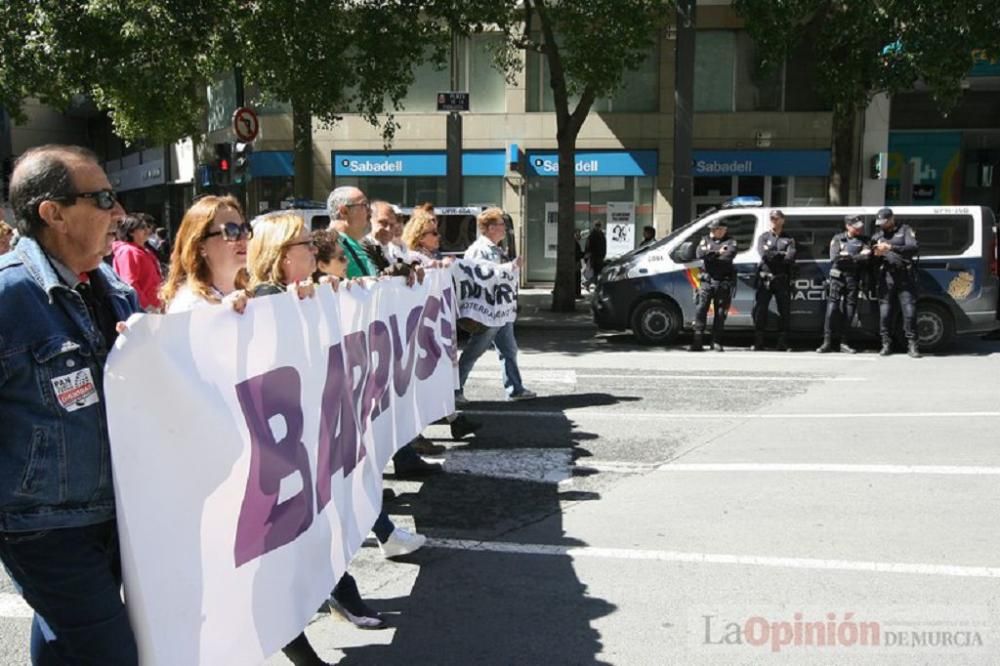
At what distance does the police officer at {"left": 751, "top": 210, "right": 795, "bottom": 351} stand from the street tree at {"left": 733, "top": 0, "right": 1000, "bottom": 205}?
516 centimetres

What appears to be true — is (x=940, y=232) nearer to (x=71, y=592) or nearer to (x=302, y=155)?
(x=71, y=592)

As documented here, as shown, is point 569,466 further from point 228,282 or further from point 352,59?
point 352,59

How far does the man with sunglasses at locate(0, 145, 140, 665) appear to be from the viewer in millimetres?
2318

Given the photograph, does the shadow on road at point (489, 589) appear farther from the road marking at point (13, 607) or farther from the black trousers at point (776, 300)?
the black trousers at point (776, 300)

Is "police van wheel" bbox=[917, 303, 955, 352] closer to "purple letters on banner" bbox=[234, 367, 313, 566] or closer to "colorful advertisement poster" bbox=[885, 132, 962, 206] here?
"purple letters on banner" bbox=[234, 367, 313, 566]

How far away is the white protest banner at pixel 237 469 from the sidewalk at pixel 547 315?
1225cm

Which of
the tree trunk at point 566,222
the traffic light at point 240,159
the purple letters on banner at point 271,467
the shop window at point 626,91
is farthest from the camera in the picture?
the shop window at point 626,91

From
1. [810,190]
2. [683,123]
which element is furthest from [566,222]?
[810,190]

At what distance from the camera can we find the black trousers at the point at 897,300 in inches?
483

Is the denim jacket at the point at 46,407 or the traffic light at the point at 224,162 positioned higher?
the traffic light at the point at 224,162

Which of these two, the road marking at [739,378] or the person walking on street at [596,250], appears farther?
the person walking on street at [596,250]

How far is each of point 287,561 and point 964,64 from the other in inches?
625

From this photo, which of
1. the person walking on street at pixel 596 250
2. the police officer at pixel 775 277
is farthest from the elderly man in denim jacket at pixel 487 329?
the person walking on street at pixel 596 250

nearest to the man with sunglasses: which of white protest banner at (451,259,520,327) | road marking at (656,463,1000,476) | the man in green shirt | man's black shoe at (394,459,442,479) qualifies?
the man in green shirt
